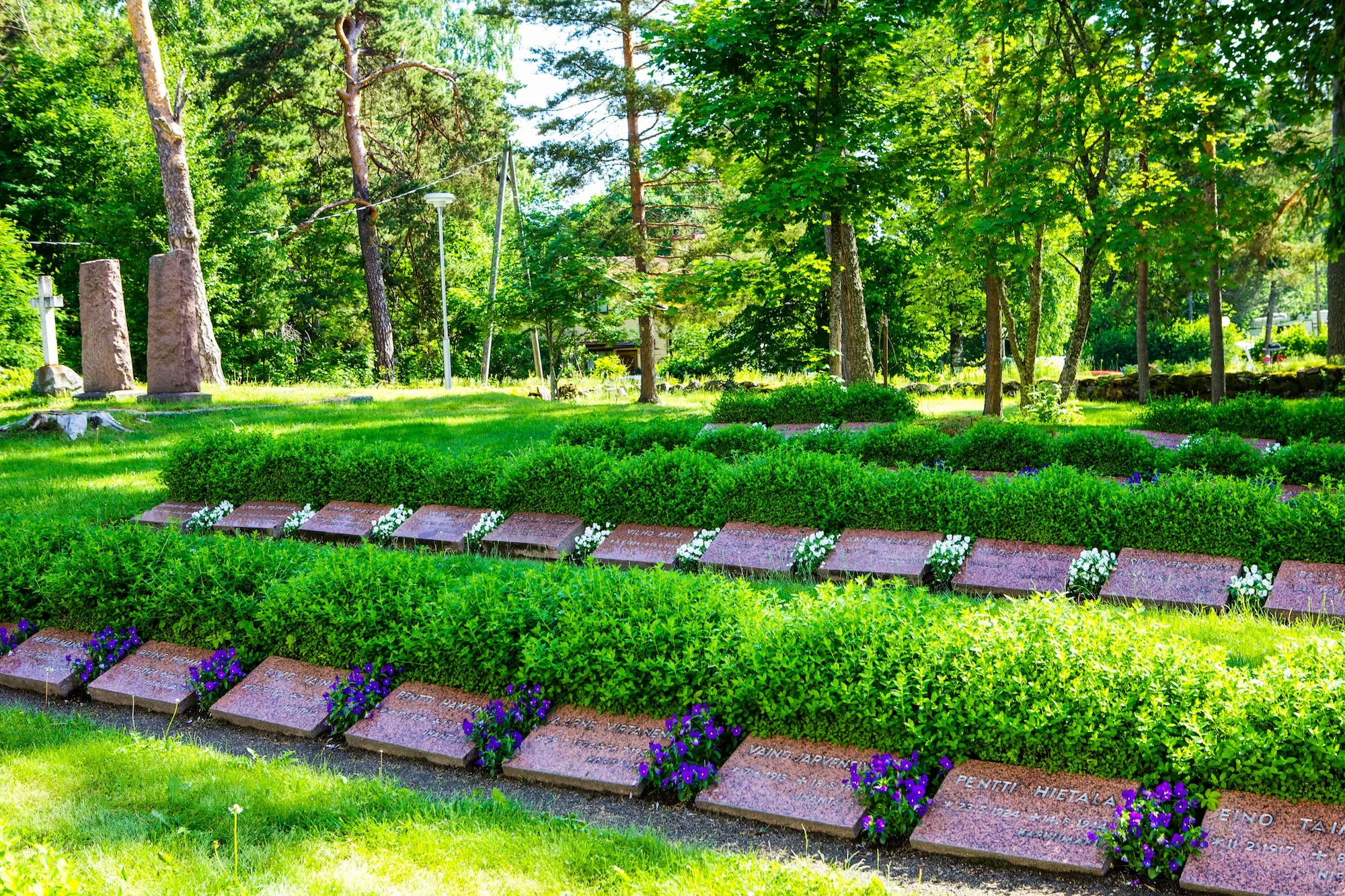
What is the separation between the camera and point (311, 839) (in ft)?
10.9

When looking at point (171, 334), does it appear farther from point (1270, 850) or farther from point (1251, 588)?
point (1270, 850)

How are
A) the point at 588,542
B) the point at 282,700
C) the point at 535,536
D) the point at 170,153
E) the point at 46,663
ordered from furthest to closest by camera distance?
the point at 170,153 → the point at 535,536 → the point at 588,542 → the point at 46,663 → the point at 282,700

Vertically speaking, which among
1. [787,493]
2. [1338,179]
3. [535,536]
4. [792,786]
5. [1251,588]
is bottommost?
[792,786]

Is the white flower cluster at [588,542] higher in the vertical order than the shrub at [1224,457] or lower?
lower

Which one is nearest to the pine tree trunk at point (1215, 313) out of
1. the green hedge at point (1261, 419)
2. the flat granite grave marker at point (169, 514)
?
the green hedge at point (1261, 419)

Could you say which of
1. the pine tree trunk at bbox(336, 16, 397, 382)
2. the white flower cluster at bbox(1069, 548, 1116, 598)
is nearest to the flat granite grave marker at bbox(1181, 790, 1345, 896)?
the white flower cluster at bbox(1069, 548, 1116, 598)

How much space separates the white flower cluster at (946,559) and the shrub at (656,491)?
1.65m

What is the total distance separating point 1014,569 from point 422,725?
11.1 feet

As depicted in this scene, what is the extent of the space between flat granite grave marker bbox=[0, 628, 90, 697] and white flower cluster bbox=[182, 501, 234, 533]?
2.47 meters

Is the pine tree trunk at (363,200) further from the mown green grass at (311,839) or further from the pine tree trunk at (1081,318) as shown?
the mown green grass at (311,839)

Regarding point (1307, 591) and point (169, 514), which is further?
point (169, 514)

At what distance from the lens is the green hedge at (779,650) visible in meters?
3.31

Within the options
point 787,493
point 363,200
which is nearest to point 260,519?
point 787,493

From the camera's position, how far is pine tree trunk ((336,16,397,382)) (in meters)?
25.9
